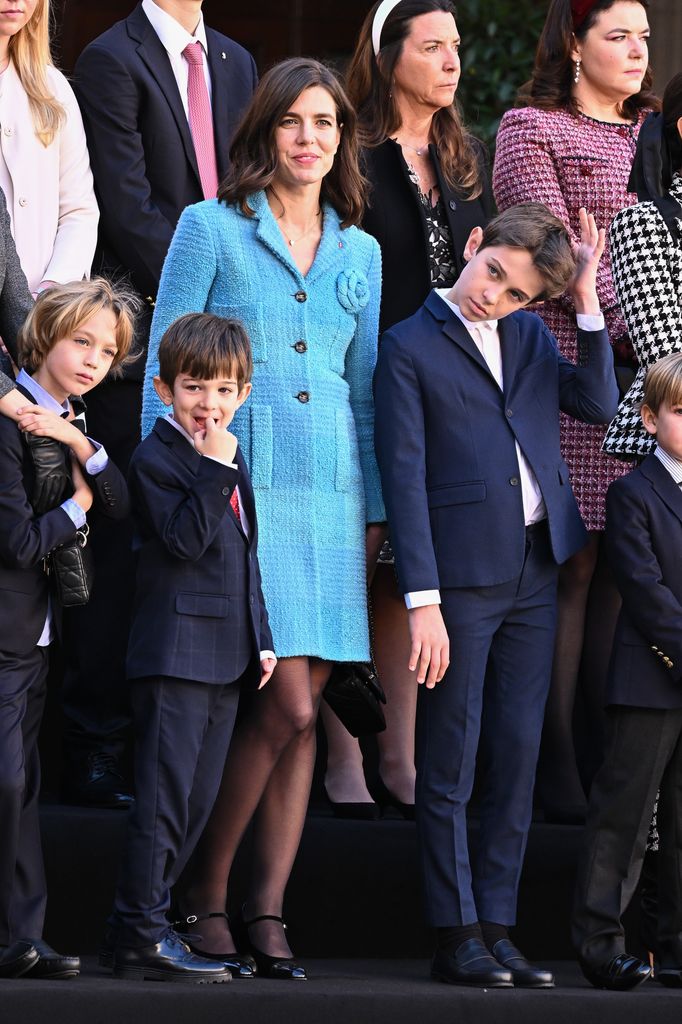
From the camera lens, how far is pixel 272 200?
388 cm

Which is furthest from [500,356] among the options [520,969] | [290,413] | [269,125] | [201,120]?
[520,969]

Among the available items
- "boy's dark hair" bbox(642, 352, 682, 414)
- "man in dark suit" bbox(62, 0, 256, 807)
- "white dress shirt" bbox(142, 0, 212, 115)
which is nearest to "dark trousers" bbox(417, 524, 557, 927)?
"boy's dark hair" bbox(642, 352, 682, 414)

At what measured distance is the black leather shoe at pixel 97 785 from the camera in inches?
162

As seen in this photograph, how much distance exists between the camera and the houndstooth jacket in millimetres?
3990

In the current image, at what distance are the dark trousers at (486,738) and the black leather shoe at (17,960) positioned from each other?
801mm

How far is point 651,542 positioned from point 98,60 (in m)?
1.84

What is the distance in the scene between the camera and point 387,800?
4316mm

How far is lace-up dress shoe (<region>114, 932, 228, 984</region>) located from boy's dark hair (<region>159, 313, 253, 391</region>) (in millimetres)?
1093

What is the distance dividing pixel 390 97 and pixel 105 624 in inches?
58.5

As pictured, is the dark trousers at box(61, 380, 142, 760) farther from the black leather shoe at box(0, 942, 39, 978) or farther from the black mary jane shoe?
the black leather shoe at box(0, 942, 39, 978)

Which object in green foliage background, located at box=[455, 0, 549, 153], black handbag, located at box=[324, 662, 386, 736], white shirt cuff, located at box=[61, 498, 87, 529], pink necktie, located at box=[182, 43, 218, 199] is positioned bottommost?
black handbag, located at box=[324, 662, 386, 736]

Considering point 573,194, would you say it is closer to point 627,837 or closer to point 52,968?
point 627,837

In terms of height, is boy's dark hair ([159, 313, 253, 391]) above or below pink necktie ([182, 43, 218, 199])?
below

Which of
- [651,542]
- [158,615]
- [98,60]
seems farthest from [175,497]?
[98,60]
